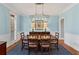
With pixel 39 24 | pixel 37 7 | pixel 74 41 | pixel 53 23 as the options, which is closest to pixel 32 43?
pixel 74 41

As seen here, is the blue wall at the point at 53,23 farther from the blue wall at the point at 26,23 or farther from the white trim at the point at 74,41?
the white trim at the point at 74,41

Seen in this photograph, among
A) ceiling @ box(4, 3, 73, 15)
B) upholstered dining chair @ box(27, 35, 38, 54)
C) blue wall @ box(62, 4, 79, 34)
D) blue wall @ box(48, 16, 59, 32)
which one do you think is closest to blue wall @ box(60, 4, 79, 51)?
blue wall @ box(62, 4, 79, 34)

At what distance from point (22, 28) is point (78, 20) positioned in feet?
27.1

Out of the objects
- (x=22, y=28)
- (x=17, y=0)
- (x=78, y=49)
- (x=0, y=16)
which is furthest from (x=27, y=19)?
(x=17, y=0)

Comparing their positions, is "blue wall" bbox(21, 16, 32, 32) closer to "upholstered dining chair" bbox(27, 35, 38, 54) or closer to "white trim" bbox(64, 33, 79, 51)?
"white trim" bbox(64, 33, 79, 51)

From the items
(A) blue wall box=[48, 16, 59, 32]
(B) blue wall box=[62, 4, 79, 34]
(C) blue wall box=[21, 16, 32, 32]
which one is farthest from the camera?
(C) blue wall box=[21, 16, 32, 32]

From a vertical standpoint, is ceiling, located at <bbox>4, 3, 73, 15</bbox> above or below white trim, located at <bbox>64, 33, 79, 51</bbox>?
above

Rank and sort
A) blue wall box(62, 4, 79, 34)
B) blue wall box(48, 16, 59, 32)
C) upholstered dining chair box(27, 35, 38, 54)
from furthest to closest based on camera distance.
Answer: blue wall box(48, 16, 59, 32) < blue wall box(62, 4, 79, 34) < upholstered dining chair box(27, 35, 38, 54)

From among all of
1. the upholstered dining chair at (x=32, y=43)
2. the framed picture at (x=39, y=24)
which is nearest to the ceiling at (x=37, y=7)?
the upholstered dining chair at (x=32, y=43)

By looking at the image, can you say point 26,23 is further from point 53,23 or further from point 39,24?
point 53,23

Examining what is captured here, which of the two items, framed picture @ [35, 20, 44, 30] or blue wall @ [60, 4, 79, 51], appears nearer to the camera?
blue wall @ [60, 4, 79, 51]

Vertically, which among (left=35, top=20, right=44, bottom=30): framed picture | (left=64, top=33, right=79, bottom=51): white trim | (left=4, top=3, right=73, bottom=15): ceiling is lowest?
(left=64, top=33, right=79, bottom=51): white trim

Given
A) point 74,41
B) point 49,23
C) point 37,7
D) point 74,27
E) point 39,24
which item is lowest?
point 74,41

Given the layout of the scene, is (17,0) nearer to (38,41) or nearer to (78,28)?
(38,41)
